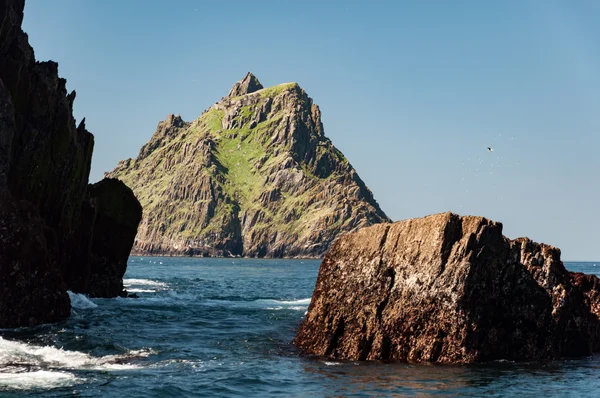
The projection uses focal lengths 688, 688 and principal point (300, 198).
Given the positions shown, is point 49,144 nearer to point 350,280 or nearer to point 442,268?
point 350,280

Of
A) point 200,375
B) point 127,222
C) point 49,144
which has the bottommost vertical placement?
point 200,375

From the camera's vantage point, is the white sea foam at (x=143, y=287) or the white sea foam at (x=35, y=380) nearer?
the white sea foam at (x=35, y=380)

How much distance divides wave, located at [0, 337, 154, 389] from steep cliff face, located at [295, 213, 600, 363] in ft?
28.1

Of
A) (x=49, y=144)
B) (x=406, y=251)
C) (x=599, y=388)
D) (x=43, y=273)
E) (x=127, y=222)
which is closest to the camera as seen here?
(x=599, y=388)

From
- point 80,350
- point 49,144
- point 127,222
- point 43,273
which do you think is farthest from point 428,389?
point 127,222

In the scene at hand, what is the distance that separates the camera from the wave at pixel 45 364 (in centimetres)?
2275

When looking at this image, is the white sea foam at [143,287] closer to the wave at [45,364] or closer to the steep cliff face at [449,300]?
the wave at [45,364]

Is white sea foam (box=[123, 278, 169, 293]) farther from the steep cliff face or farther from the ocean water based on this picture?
the steep cliff face

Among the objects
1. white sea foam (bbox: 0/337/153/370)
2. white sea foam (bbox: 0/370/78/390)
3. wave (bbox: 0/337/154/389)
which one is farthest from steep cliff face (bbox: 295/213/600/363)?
white sea foam (bbox: 0/370/78/390)

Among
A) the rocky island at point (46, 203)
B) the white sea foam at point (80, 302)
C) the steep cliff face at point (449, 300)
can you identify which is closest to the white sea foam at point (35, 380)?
the steep cliff face at point (449, 300)

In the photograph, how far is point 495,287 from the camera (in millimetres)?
28578

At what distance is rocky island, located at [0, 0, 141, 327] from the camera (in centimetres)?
3525

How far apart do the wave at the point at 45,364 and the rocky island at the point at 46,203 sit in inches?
257

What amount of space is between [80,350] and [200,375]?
278 inches
